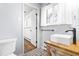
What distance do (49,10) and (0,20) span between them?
0.65 m

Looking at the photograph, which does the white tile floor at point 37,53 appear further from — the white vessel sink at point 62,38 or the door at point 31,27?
the white vessel sink at point 62,38

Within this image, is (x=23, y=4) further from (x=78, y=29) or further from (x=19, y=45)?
(x=78, y=29)

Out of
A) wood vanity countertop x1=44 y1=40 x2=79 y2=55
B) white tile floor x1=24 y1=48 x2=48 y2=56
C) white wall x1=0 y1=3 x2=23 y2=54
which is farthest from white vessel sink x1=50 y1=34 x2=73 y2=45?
white wall x1=0 y1=3 x2=23 y2=54

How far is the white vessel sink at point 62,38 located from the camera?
1.33 metres

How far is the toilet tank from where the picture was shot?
139 cm

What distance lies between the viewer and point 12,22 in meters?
1.44

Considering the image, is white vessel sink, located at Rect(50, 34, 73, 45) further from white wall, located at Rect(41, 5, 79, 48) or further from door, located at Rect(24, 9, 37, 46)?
door, located at Rect(24, 9, 37, 46)

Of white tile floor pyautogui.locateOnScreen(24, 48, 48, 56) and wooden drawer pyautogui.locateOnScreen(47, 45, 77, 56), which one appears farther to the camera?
white tile floor pyautogui.locateOnScreen(24, 48, 48, 56)

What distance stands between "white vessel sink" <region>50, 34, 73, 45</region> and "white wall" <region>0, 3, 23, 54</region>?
0.43 metres

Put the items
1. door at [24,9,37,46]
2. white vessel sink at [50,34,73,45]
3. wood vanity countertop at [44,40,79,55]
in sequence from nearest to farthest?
wood vanity countertop at [44,40,79,55]
white vessel sink at [50,34,73,45]
door at [24,9,37,46]

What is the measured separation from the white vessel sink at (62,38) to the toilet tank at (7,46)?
509mm

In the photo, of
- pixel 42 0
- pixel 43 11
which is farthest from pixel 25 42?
pixel 42 0

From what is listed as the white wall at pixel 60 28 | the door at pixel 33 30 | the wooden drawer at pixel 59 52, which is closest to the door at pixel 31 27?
the door at pixel 33 30

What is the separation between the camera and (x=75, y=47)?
4.12 feet
